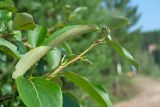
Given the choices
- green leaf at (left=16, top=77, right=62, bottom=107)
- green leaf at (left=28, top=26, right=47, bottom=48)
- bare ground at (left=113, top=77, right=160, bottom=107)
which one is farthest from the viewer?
bare ground at (left=113, top=77, right=160, bottom=107)

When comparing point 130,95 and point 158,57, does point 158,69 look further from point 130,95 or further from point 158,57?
point 130,95

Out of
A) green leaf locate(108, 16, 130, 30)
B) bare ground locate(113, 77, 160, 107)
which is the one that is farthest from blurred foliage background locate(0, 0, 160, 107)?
bare ground locate(113, 77, 160, 107)

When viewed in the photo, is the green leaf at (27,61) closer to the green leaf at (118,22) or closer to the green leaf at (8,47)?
the green leaf at (8,47)

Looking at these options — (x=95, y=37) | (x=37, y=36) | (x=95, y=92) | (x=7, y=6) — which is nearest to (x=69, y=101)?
(x=95, y=92)

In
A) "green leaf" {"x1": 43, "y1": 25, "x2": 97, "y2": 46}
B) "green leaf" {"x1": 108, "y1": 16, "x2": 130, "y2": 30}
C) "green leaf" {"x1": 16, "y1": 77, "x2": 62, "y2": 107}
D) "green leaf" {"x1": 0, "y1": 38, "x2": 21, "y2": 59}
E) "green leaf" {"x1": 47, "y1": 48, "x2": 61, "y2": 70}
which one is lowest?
"green leaf" {"x1": 16, "y1": 77, "x2": 62, "y2": 107}

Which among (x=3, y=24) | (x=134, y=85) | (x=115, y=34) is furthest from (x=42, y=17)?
(x=134, y=85)

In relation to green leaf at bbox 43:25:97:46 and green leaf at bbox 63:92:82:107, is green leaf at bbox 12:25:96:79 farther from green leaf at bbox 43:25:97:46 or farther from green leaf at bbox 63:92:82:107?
green leaf at bbox 63:92:82:107
